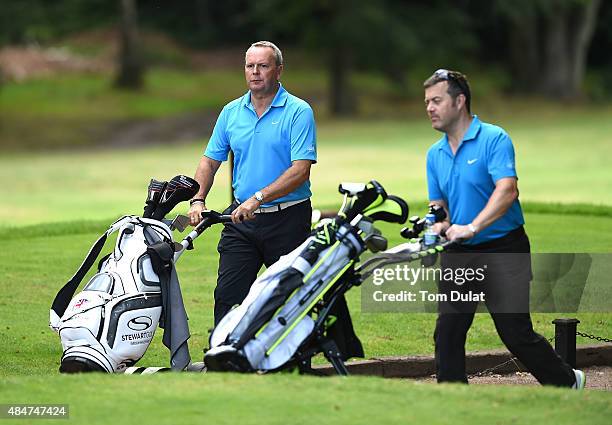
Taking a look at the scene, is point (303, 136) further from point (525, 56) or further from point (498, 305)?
point (525, 56)

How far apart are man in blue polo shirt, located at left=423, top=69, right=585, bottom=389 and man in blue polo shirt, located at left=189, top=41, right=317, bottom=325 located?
108 centimetres

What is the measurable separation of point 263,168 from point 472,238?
151cm

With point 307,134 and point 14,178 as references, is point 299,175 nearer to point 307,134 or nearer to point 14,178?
point 307,134

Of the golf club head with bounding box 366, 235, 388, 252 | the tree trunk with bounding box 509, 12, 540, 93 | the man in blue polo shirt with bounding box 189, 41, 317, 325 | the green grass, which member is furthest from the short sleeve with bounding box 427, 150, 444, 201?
the tree trunk with bounding box 509, 12, 540, 93

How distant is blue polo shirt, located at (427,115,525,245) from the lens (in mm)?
6609

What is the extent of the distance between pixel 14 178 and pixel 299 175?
2201cm

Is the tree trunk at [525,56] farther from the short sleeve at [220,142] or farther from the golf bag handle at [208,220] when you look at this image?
the golf bag handle at [208,220]

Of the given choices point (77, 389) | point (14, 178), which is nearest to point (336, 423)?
point (77, 389)

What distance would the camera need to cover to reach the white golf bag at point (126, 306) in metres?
7.16

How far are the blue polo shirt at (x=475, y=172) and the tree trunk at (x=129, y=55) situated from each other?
137ft

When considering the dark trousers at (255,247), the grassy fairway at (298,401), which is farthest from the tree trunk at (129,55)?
the grassy fairway at (298,401)

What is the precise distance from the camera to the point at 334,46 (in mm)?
46250

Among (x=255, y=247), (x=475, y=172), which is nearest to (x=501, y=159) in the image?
(x=475, y=172)

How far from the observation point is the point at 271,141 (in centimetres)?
767
